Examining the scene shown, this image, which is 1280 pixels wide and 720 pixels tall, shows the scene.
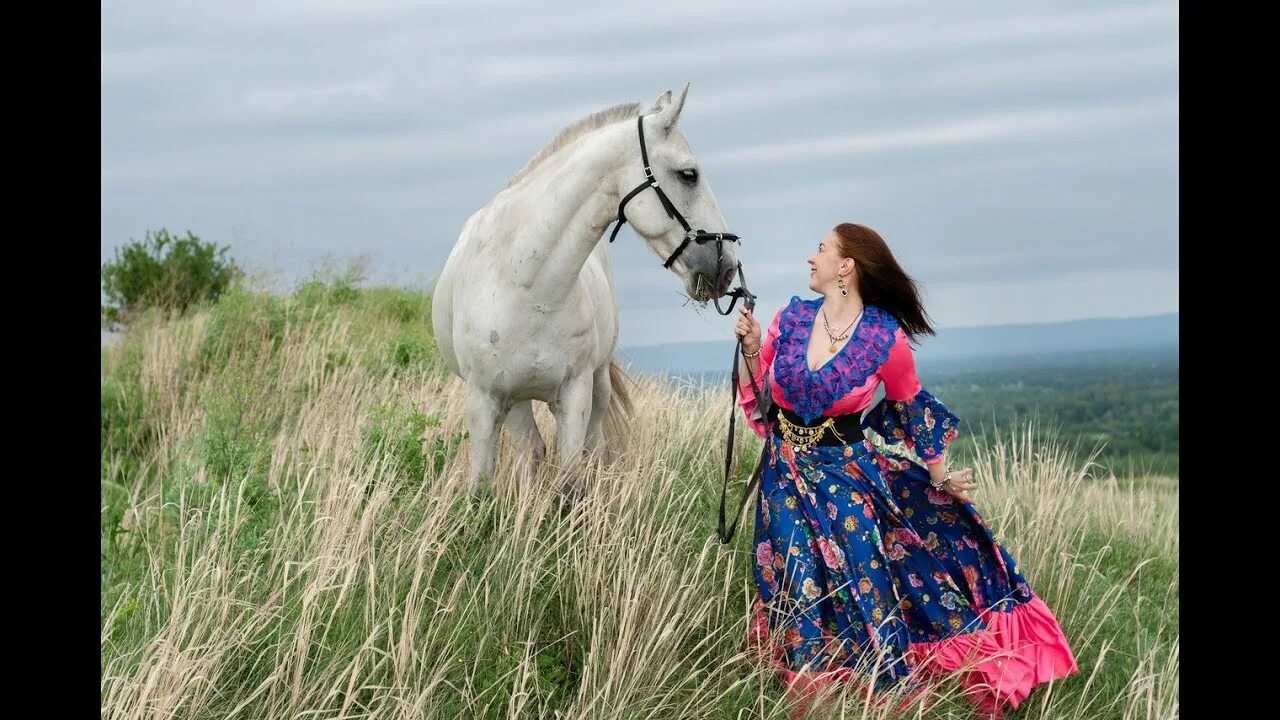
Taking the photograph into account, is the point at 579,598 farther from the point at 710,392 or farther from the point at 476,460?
the point at 710,392

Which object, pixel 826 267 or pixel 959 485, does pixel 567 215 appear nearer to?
pixel 826 267

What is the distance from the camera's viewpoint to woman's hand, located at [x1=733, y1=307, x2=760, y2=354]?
440 cm

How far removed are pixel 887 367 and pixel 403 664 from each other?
205cm

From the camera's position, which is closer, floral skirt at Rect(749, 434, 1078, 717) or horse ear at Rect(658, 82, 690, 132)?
floral skirt at Rect(749, 434, 1078, 717)

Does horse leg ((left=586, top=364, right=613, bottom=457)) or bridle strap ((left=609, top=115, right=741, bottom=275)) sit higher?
bridle strap ((left=609, top=115, right=741, bottom=275))

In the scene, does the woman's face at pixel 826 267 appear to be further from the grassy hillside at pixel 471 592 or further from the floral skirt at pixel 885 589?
the grassy hillside at pixel 471 592

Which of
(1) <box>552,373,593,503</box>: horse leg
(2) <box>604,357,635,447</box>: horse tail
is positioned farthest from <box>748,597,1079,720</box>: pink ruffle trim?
(2) <box>604,357,635,447</box>: horse tail

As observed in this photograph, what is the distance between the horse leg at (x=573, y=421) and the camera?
5.18 m

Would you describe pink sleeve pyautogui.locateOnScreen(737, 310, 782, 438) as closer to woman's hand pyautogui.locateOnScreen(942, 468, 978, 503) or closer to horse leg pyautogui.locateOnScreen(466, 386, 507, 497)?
woman's hand pyautogui.locateOnScreen(942, 468, 978, 503)

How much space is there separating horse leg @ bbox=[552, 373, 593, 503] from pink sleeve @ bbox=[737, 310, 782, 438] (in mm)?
900

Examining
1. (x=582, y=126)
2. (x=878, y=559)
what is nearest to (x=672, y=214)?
(x=582, y=126)

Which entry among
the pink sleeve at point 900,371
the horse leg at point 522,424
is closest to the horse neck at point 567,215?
the horse leg at point 522,424

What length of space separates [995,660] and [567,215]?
97.5 inches

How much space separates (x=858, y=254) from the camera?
13.9 ft
